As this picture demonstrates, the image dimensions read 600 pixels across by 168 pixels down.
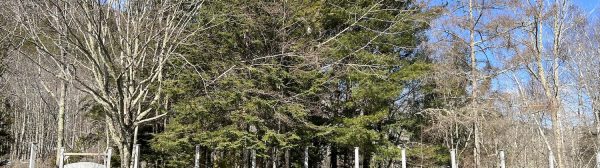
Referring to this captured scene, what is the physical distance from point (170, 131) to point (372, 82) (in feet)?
20.8

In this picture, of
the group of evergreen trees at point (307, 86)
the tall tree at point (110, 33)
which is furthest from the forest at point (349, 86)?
the tall tree at point (110, 33)

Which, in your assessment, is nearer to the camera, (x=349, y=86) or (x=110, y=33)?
(x=110, y=33)

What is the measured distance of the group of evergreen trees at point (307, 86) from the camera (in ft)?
46.2

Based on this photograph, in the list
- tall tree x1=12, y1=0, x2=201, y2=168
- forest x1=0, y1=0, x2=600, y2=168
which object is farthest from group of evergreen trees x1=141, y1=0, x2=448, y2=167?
tall tree x1=12, y1=0, x2=201, y2=168

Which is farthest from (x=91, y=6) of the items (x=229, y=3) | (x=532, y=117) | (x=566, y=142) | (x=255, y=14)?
(x=566, y=142)

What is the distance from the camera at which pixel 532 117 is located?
20969 mm

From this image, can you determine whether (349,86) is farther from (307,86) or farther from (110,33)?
(110,33)

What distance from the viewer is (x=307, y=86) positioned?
15.5m

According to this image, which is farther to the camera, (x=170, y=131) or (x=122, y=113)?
(x=170, y=131)

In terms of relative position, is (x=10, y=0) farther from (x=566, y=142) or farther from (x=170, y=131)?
(x=566, y=142)

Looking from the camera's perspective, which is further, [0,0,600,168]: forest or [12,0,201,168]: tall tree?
[0,0,600,168]: forest

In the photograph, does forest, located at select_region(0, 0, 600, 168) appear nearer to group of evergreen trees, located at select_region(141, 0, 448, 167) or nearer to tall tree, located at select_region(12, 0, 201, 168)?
group of evergreen trees, located at select_region(141, 0, 448, 167)

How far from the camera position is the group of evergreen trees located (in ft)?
46.2

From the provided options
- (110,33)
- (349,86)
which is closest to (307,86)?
(349,86)
